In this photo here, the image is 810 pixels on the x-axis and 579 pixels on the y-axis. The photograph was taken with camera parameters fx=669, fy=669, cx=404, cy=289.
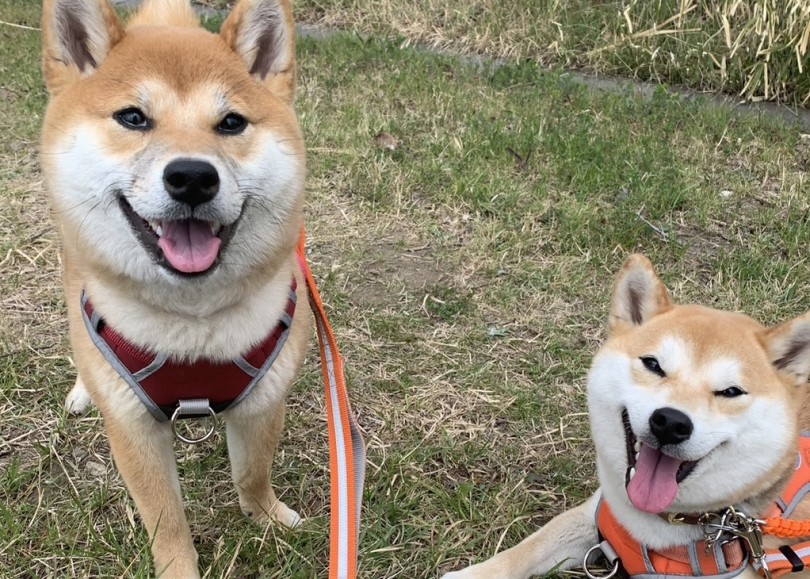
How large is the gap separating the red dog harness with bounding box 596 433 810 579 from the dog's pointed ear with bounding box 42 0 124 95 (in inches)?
68.9

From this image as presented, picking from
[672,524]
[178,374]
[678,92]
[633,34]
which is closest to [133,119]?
[178,374]

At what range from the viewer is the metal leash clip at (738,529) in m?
1.58

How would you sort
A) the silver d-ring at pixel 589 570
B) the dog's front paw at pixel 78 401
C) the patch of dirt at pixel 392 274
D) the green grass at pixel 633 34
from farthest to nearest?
the green grass at pixel 633 34 < the patch of dirt at pixel 392 274 < the dog's front paw at pixel 78 401 < the silver d-ring at pixel 589 570

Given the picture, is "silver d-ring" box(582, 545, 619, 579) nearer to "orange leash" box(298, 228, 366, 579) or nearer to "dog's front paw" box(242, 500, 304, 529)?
"orange leash" box(298, 228, 366, 579)

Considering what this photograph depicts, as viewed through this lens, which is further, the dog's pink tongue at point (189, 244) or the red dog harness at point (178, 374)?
the red dog harness at point (178, 374)

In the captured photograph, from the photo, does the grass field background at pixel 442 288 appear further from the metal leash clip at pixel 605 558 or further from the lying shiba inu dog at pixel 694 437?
the lying shiba inu dog at pixel 694 437

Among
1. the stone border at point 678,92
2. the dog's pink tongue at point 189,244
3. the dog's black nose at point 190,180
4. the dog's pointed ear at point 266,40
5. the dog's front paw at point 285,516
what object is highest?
the dog's pointed ear at point 266,40

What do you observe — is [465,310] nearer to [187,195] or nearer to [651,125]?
[187,195]

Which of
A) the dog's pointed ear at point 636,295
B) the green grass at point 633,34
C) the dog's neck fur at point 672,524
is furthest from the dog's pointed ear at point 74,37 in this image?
the green grass at point 633,34

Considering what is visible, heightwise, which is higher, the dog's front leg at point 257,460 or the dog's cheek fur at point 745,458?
the dog's cheek fur at point 745,458

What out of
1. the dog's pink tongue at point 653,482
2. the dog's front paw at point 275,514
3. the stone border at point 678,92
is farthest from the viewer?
the stone border at point 678,92

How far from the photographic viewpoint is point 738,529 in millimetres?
1604

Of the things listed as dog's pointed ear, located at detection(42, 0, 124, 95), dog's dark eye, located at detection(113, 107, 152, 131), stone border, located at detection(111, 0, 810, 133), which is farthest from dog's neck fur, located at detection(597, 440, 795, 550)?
stone border, located at detection(111, 0, 810, 133)

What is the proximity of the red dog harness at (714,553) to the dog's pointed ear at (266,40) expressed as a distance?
4.78ft
